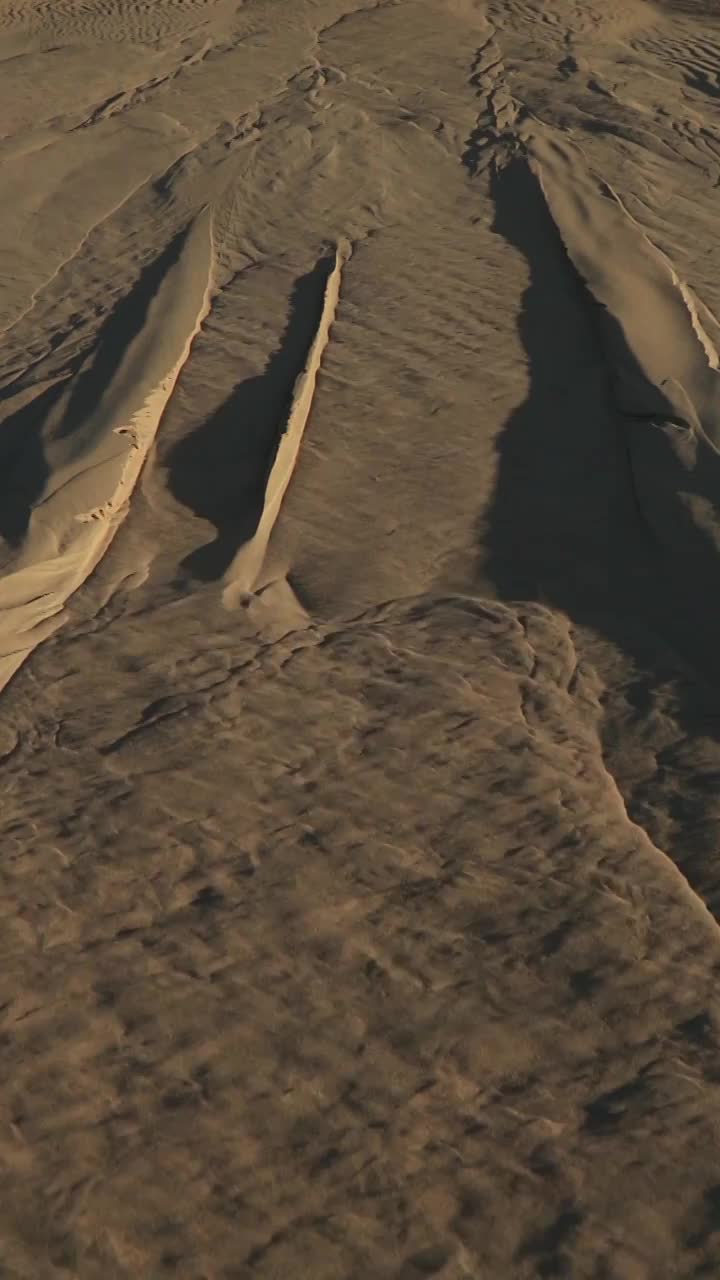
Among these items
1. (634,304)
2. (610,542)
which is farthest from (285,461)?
(634,304)

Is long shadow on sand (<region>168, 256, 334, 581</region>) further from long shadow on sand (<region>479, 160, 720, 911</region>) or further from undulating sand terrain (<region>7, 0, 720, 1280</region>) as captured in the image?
long shadow on sand (<region>479, 160, 720, 911</region>)

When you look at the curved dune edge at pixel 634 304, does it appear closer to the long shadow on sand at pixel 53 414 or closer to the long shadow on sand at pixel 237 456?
the long shadow on sand at pixel 237 456

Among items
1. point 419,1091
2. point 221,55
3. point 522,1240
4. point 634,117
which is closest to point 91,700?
point 419,1091

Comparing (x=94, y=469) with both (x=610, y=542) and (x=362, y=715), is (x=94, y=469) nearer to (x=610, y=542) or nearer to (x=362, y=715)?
(x=362, y=715)

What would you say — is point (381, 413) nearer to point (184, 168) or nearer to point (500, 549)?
point (500, 549)

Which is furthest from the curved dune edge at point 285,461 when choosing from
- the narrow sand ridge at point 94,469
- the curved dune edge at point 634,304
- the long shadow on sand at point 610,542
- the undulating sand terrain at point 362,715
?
the curved dune edge at point 634,304

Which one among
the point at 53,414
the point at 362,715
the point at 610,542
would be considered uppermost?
the point at 53,414

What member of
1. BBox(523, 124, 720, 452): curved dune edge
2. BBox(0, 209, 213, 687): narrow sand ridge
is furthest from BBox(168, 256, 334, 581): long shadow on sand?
BBox(523, 124, 720, 452): curved dune edge
